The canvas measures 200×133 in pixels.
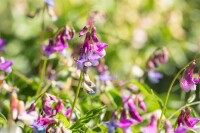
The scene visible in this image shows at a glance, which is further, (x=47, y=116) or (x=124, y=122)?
(x=124, y=122)

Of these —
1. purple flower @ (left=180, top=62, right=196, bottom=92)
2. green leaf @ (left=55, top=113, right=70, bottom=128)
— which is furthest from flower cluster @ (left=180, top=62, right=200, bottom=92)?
green leaf @ (left=55, top=113, right=70, bottom=128)

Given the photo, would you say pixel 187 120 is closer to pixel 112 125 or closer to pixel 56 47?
pixel 112 125

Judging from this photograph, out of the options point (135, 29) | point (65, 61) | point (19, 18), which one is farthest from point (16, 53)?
point (65, 61)

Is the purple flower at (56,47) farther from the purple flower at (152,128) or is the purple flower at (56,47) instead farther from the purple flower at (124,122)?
the purple flower at (152,128)

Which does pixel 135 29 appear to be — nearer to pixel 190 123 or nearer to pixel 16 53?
pixel 16 53

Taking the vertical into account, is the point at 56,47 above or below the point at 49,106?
above

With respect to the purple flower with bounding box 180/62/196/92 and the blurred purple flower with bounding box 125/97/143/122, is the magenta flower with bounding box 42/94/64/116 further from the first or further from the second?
the purple flower with bounding box 180/62/196/92

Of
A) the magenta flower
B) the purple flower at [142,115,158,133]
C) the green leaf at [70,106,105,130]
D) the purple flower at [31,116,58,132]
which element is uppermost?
the magenta flower

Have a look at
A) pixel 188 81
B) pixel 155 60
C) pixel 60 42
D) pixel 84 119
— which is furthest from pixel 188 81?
pixel 155 60

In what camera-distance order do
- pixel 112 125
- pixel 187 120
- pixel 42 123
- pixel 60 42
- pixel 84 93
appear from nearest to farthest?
pixel 42 123, pixel 187 120, pixel 112 125, pixel 60 42, pixel 84 93

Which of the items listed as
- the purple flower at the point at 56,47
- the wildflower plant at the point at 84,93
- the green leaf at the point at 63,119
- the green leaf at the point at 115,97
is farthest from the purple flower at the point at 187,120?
the purple flower at the point at 56,47
